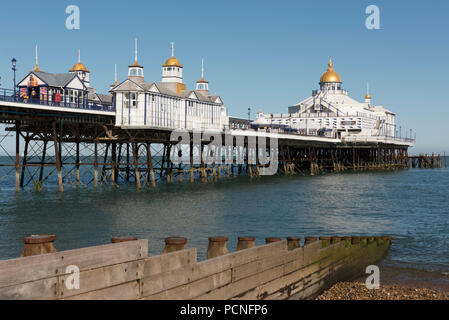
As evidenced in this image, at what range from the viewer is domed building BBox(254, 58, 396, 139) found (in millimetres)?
124619

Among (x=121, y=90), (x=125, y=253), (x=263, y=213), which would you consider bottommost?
(x=263, y=213)

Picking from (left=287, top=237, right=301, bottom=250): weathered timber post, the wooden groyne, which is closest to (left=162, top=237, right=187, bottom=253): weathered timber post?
the wooden groyne

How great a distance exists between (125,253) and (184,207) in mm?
29695

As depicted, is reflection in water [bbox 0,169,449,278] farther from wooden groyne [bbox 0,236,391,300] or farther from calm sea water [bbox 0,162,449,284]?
wooden groyne [bbox 0,236,391,300]

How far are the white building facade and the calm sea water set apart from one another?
789 cm

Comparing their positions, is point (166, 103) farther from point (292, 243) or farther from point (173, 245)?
point (173, 245)

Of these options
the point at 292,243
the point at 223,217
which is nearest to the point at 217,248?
the point at 292,243

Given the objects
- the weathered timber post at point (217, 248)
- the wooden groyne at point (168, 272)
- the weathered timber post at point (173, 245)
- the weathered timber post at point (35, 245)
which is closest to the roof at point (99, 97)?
the wooden groyne at point (168, 272)

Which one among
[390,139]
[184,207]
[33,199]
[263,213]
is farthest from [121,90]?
[390,139]

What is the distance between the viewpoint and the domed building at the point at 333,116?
409 ft

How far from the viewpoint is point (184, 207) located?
37.7 metres
